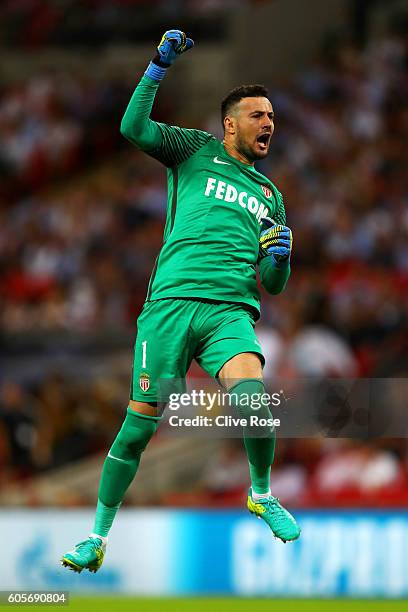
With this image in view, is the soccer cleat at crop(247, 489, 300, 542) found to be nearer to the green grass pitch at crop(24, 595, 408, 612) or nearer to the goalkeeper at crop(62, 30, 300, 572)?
the goalkeeper at crop(62, 30, 300, 572)

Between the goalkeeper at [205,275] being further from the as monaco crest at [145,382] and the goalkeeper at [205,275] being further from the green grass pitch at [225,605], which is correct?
the green grass pitch at [225,605]

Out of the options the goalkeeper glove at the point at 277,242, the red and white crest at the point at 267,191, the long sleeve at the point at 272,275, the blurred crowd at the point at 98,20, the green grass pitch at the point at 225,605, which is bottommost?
the green grass pitch at the point at 225,605

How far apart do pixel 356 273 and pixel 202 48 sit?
19.5 feet

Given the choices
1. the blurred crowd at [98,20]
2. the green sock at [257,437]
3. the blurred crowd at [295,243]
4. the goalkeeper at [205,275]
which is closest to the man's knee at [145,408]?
the goalkeeper at [205,275]

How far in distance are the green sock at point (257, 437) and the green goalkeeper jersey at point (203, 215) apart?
522 millimetres

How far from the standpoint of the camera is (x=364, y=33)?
60.4ft

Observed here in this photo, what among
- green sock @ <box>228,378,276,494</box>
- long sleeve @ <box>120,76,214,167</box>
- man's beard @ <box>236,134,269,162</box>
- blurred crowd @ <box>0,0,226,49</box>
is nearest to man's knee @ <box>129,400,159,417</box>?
green sock @ <box>228,378,276,494</box>

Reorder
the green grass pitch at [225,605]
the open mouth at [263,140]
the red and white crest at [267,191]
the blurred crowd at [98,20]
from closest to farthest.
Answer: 1. the open mouth at [263,140]
2. the red and white crest at [267,191]
3. the green grass pitch at [225,605]
4. the blurred crowd at [98,20]

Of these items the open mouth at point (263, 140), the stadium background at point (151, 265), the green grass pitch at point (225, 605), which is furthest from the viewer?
the stadium background at point (151, 265)

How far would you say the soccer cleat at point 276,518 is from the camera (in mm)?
6602

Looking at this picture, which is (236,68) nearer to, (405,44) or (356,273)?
(405,44)

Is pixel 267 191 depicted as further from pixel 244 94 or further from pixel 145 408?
pixel 145 408

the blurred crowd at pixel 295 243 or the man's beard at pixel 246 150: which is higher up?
the blurred crowd at pixel 295 243

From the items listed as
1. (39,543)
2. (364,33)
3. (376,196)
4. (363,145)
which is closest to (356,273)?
(376,196)
